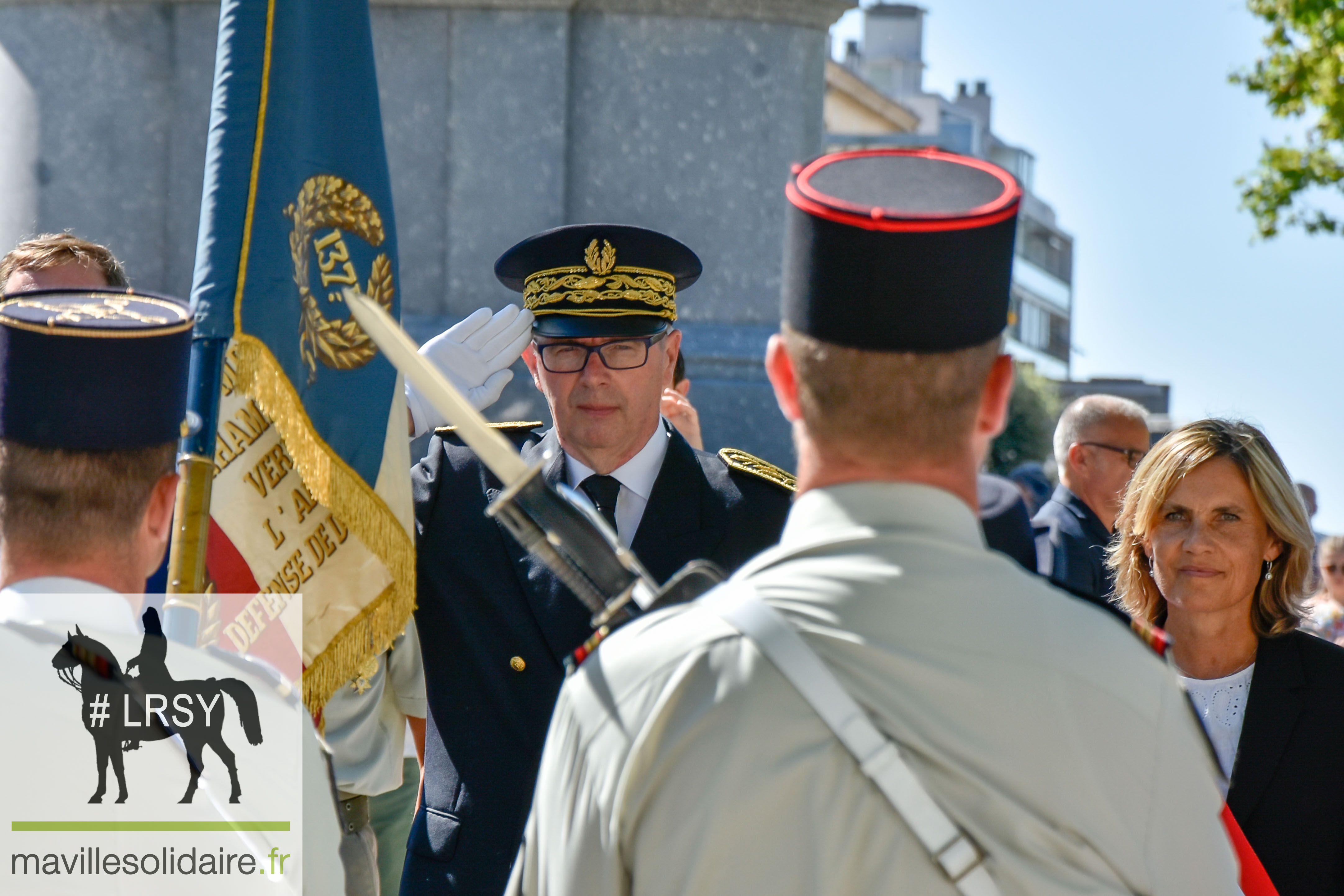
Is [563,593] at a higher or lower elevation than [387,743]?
higher

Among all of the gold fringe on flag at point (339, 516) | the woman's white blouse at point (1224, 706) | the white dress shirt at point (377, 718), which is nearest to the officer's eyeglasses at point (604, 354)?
the gold fringe on flag at point (339, 516)

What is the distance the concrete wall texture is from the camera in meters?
5.70

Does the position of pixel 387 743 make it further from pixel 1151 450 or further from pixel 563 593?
pixel 1151 450

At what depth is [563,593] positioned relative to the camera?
296cm

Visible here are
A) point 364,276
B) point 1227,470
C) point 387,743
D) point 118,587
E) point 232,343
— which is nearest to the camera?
point 118,587

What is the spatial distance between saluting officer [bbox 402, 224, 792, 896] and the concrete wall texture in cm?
233

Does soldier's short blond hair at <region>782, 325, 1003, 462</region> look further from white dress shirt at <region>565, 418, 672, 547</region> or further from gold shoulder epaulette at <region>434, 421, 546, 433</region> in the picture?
gold shoulder epaulette at <region>434, 421, 546, 433</region>

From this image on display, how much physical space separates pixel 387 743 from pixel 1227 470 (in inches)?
82.3

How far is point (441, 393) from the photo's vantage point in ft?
→ 5.61

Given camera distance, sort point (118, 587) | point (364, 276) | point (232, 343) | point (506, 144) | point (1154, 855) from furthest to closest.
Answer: point (506, 144) < point (364, 276) < point (232, 343) < point (118, 587) < point (1154, 855)

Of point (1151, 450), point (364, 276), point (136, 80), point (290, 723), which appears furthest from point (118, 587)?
point (136, 80)

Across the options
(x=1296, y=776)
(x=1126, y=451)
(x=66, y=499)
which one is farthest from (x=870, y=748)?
(x=1126, y=451)

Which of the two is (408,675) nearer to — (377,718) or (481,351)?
(377,718)

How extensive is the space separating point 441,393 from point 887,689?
59cm
